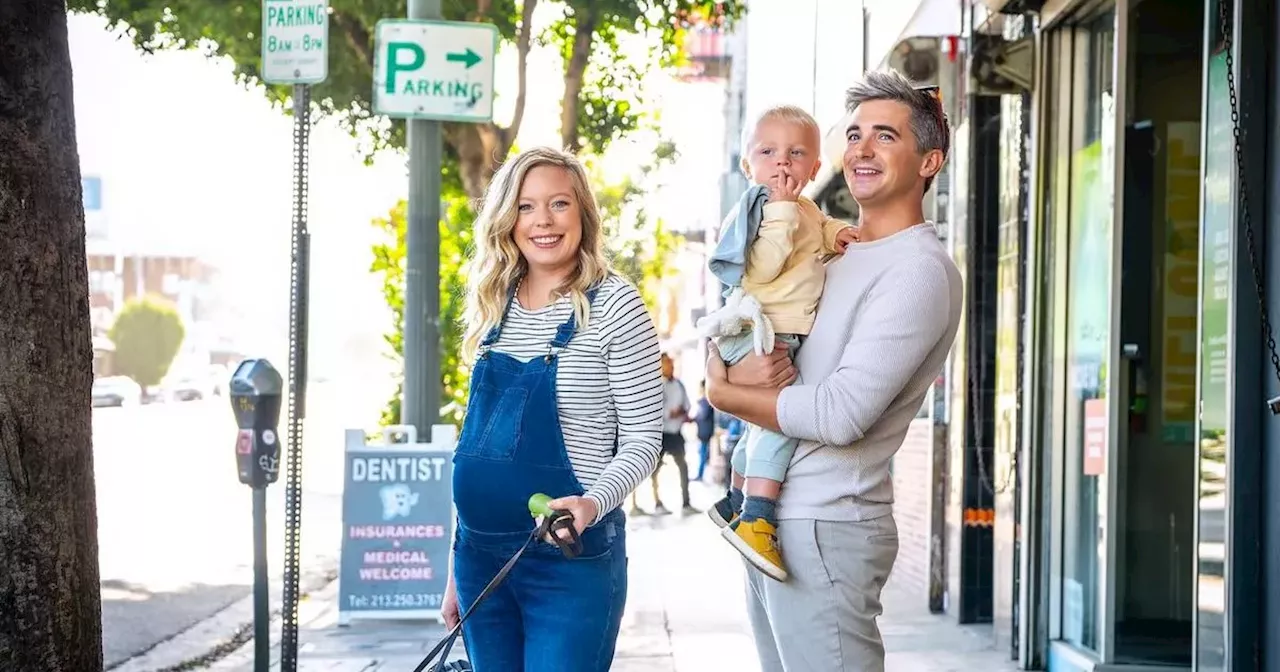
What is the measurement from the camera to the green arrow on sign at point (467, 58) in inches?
336

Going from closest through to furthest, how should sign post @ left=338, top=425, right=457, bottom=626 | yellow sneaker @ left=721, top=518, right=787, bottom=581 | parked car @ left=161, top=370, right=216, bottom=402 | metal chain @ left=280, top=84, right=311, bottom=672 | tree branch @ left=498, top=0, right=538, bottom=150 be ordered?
yellow sneaker @ left=721, top=518, right=787, bottom=581, metal chain @ left=280, top=84, right=311, bottom=672, sign post @ left=338, top=425, right=457, bottom=626, tree branch @ left=498, top=0, right=538, bottom=150, parked car @ left=161, top=370, right=216, bottom=402

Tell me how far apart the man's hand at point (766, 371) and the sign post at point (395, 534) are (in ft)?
19.1

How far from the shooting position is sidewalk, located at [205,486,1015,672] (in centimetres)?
773

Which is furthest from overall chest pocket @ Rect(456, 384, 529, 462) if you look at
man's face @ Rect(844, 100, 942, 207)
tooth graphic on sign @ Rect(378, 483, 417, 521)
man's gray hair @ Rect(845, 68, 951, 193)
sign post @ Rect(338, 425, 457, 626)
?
tooth graphic on sign @ Rect(378, 483, 417, 521)

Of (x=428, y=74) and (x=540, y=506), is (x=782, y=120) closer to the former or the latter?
(x=540, y=506)

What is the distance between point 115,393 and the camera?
65250mm

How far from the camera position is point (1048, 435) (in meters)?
7.25

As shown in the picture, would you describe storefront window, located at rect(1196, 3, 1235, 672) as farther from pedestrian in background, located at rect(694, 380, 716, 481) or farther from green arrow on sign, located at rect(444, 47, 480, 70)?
pedestrian in background, located at rect(694, 380, 716, 481)

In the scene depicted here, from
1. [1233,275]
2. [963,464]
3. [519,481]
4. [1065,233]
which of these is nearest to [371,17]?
[963,464]

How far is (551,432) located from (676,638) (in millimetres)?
5494

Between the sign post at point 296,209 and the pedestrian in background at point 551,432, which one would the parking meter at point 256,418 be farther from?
the pedestrian in background at point 551,432

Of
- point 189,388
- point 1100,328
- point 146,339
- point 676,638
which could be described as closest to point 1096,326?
point 1100,328

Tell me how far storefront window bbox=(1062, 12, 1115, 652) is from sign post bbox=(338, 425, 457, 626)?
3.43 m

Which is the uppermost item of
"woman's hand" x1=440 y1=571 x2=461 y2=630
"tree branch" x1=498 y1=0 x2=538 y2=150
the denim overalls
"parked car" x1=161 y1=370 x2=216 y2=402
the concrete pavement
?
"tree branch" x1=498 y1=0 x2=538 y2=150
